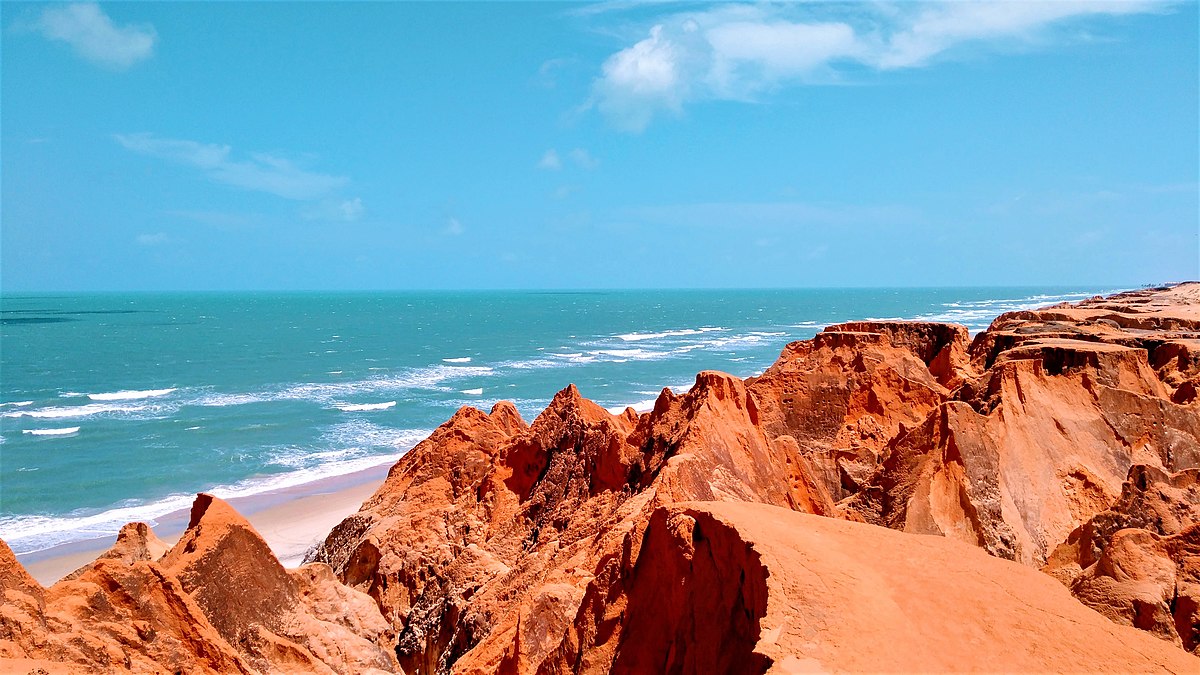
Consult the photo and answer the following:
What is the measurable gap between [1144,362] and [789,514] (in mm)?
17420

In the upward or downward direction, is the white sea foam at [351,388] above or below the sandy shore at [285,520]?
above

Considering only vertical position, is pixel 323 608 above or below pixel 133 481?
above

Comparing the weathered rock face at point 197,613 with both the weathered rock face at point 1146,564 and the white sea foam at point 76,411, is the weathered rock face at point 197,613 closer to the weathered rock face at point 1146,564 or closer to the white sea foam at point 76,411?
the weathered rock face at point 1146,564

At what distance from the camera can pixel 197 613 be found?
9.71m

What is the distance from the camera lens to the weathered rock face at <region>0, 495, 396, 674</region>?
8.45 meters

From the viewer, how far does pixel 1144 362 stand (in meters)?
22.5

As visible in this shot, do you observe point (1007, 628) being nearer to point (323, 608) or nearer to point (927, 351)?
point (323, 608)

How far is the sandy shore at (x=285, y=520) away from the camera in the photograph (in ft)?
80.5

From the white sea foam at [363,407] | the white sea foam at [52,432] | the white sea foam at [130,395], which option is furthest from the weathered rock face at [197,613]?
the white sea foam at [130,395]

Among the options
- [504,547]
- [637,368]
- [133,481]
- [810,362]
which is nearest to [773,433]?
[810,362]

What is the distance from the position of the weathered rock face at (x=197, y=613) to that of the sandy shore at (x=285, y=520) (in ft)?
40.3

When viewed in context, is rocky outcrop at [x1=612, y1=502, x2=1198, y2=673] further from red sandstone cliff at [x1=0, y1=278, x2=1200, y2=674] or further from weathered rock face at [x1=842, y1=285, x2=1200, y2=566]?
weathered rock face at [x1=842, y1=285, x2=1200, y2=566]

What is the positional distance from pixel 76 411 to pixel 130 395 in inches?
260

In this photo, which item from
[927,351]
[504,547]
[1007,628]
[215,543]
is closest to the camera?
[1007,628]
